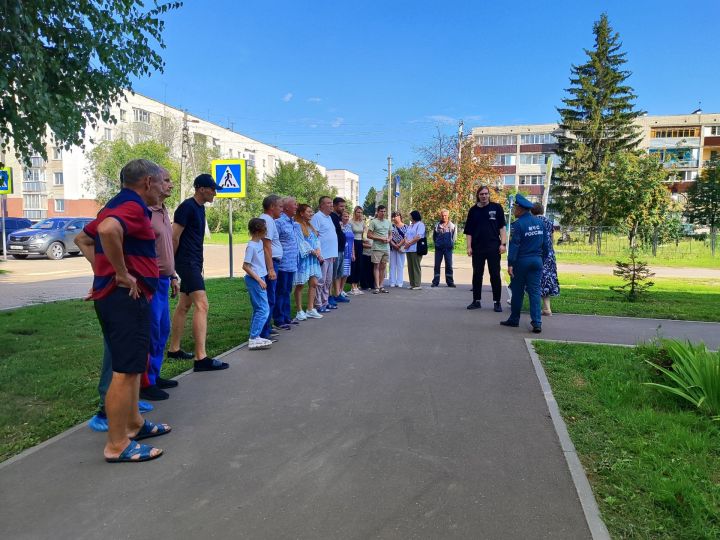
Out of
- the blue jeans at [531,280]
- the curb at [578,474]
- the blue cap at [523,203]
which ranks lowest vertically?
the curb at [578,474]

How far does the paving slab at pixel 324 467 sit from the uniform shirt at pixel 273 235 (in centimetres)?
183

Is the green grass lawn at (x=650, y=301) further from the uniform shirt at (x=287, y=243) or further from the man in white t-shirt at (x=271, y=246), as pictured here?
the man in white t-shirt at (x=271, y=246)

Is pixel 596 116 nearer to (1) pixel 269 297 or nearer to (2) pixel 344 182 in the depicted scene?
(1) pixel 269 297

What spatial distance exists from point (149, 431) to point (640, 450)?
345 cm

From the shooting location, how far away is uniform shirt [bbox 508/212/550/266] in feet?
24.9

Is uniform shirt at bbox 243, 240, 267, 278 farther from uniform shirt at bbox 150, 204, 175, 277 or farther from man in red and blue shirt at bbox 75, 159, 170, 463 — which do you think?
man in red and blue shirt at bbox 75, 159, 170, 463

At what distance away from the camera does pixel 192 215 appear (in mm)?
5484

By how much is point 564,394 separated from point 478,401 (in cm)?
83

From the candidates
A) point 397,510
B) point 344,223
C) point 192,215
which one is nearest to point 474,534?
point 397,510

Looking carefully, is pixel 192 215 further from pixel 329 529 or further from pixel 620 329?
pixel 620 329

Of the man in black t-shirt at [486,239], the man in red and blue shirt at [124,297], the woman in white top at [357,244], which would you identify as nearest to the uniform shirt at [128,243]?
the man in red and blue shirt at [124,297]

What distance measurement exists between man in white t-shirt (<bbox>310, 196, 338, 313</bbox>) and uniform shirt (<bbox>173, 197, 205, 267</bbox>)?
11.5ft

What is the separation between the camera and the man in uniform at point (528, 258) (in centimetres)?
757

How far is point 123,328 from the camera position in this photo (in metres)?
3.42
